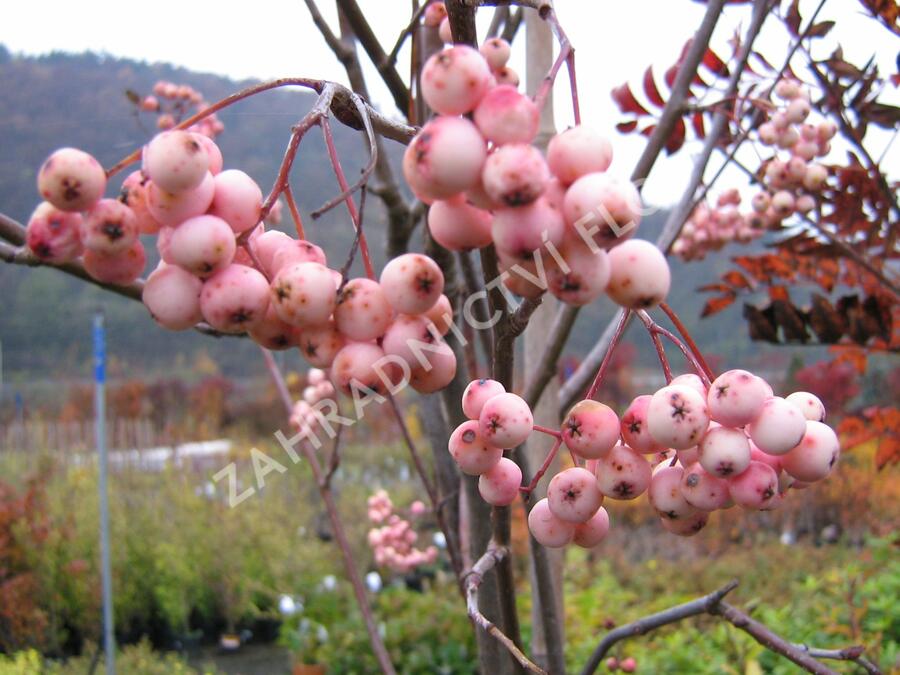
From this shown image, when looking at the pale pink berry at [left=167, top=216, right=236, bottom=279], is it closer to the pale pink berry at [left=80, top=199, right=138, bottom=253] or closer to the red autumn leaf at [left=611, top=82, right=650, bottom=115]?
the pale pink berry at [left=80, top=199, right=138, bottom=253]

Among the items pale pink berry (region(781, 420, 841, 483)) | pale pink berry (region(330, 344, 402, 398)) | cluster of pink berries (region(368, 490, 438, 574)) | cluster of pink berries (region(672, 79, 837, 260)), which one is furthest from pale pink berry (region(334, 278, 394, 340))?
cluster of pink berries (region(368, 490, 438, 574))

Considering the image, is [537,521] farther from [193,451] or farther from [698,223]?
[193,451]

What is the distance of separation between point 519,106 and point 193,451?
5.79 meters

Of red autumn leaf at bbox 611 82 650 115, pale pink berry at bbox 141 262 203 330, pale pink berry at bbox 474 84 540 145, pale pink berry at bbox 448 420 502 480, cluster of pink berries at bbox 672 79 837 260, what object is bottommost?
pale pink berry at bbox 448 420 502 480

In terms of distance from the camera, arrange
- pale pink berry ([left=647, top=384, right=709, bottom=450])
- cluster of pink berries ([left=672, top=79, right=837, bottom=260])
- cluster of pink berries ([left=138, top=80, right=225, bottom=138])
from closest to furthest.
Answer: pale pink berry ([left=647, top=384, right=709, bottom=450])
cluster of pink berries ([left=672, top=79, right=837, bottom=260])
cluster of pink berries ([left=138, top=80, right=225, bottom=138])

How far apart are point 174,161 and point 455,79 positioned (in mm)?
107

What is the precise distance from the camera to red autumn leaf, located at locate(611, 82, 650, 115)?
114 cm

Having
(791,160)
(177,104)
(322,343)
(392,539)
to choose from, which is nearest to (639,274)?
(322,343)

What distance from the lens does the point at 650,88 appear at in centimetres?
112

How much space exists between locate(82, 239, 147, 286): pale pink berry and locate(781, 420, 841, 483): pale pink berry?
0.30 m

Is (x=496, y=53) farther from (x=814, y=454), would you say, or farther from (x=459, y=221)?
(x=814, y=454)

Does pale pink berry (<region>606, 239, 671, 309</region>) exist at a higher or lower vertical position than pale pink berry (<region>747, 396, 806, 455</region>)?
higher

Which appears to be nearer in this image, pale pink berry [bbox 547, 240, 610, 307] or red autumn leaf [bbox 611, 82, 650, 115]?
pale pink berry [bbox 547, 240, 610, 307]

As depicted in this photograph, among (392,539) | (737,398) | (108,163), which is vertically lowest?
(392,539)
